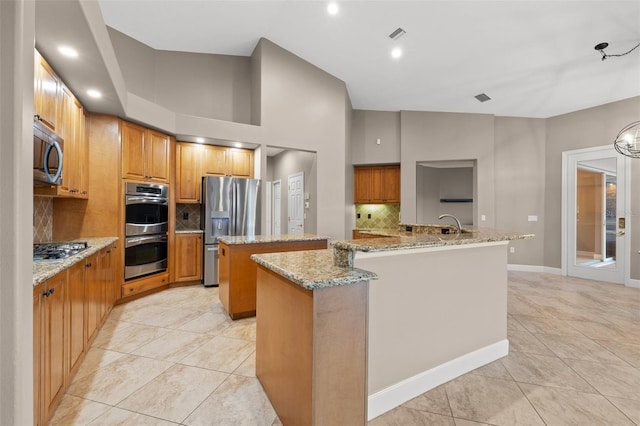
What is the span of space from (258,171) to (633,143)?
546 cm

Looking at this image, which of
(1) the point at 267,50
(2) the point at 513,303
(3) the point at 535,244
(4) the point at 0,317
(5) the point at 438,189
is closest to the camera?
(4) the point at 0,317

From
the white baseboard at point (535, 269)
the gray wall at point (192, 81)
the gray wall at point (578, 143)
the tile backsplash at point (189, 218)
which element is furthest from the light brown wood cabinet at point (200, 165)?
the gray wall at point (578, 143)

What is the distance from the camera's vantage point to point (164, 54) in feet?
15.4

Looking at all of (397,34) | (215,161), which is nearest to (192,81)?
(215,161)

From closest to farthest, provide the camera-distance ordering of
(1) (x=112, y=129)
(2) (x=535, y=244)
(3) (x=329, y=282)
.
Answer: (3) (x=329, y=282) → (1) (x=112, y=129) → (2) (x=535, y=244)

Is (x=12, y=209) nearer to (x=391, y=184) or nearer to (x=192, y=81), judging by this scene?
(x=192, y=81)

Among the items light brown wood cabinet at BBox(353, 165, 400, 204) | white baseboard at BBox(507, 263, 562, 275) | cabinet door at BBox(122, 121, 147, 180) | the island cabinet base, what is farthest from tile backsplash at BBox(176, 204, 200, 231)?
white baseboard at BBox(507, 263, 562, 275)

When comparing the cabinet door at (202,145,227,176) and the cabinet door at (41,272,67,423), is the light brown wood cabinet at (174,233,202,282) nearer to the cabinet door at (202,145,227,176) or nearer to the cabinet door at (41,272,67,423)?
the cabinet door at (202,145,227,176)

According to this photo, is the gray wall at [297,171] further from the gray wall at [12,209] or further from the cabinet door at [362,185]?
the gray wall at [12,209]

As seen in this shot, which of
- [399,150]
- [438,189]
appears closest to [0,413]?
[399,150]

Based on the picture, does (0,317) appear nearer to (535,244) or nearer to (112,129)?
(112,129)

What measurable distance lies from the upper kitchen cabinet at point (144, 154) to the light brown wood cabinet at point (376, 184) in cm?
388

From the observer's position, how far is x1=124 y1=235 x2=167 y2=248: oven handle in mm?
3613

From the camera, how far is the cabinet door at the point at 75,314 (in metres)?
1.86
